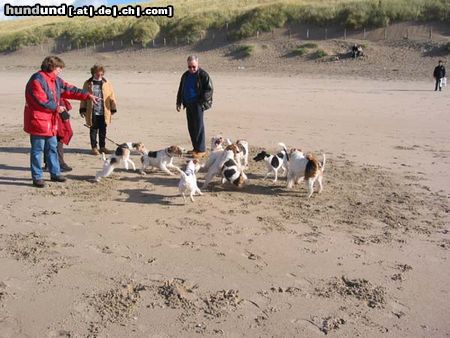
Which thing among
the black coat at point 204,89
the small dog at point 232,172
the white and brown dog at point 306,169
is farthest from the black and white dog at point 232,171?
the black coat at point 204,89

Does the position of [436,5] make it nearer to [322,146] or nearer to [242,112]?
[242,112]

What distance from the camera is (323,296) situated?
4.48 metres

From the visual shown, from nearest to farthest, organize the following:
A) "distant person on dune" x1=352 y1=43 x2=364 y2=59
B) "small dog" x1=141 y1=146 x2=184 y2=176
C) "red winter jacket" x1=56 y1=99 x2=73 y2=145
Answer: "small dog" x1=141 y1=146 x2=184 y2=176 → "red winter jacket" x1=56 y1=99 x2=73 y2=145 → "distant person on dune" x1=352 y1=43 x2=364 y2=59

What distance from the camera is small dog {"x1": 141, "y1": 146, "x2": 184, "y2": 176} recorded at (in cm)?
795

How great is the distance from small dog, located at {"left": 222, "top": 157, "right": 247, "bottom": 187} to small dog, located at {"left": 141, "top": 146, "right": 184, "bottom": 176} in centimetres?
99

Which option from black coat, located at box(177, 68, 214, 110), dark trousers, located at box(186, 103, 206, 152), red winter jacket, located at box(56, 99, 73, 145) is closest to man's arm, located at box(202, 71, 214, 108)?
black coat, located at box(177, 68, 214, 110)

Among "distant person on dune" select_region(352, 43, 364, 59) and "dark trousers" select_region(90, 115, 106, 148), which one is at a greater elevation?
"distant person on dune" select_region(352, 43, 364, 59)

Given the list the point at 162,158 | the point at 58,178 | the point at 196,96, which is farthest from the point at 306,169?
the point at 58,178

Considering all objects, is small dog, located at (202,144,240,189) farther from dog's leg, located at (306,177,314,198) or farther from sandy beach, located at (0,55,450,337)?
dog's leg, located at (306,177,314,198)

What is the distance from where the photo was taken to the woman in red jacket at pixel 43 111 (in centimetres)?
701

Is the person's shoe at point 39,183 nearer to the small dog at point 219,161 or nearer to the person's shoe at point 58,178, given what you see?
the person's shoe at point 58,178

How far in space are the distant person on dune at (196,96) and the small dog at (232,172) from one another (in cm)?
171

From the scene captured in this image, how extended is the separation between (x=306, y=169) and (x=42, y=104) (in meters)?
3.84

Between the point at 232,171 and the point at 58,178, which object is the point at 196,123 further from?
the point at 58,178
